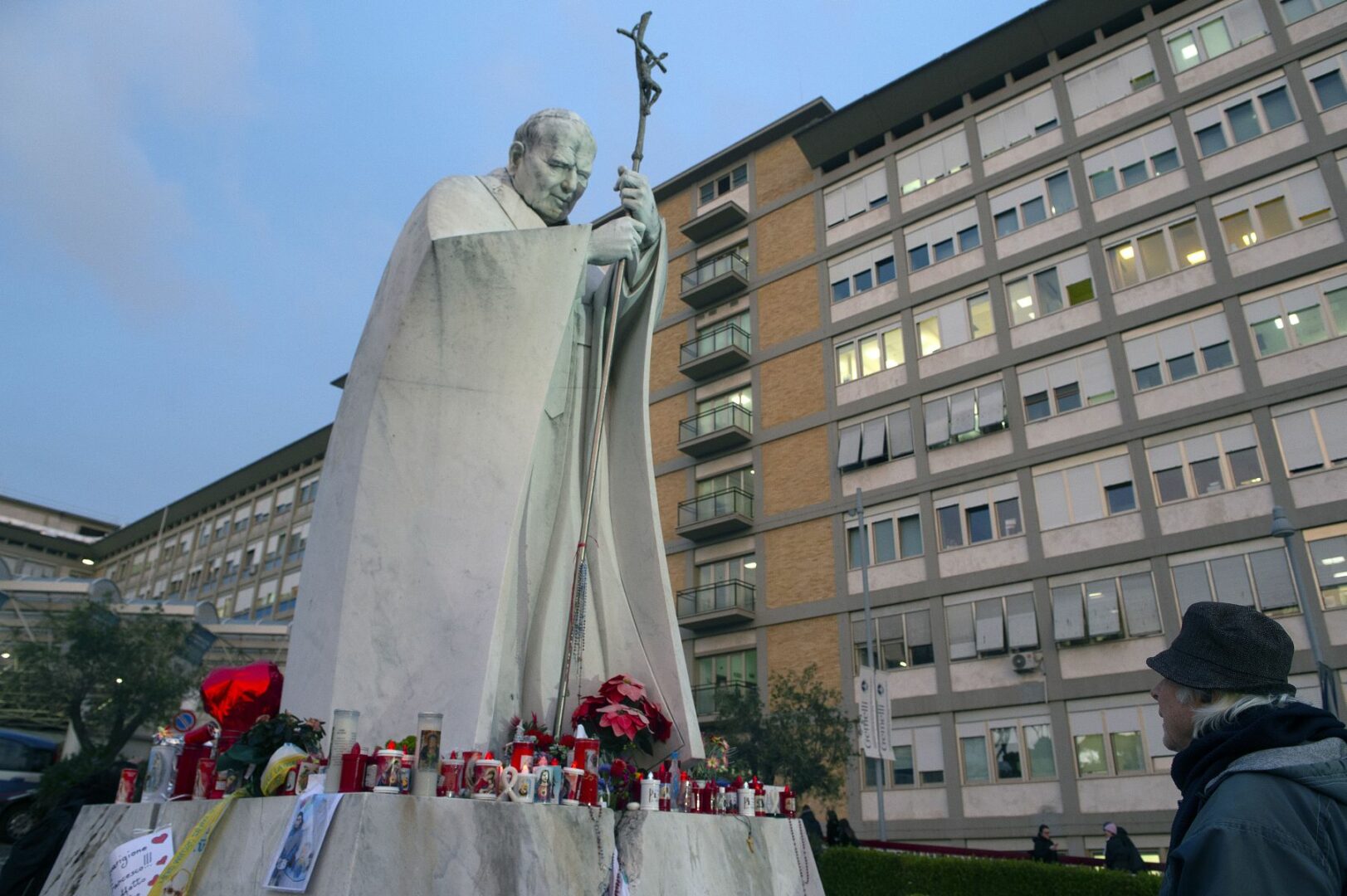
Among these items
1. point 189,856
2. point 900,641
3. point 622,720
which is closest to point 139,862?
point 189,856

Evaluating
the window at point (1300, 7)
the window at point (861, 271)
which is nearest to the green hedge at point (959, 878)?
the window at point (861, 271)

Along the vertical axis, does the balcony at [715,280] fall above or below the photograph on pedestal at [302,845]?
above

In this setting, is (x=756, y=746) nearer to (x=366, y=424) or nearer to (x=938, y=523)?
(x=938, y=523)

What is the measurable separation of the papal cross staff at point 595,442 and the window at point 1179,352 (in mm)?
24650

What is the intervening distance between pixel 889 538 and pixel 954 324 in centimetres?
770

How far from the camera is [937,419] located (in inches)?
1272

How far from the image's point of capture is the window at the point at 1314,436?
80.2ft

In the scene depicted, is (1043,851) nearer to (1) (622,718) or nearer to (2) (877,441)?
(1) (622,718)

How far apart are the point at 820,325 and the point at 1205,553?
52.4 ft

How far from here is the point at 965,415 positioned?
3164 centimetres

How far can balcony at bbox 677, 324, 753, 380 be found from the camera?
38562mm

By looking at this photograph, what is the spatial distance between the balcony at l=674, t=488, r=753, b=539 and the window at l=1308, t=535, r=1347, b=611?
17.8 m

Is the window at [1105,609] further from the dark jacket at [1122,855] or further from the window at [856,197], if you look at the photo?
the window at [856,197]

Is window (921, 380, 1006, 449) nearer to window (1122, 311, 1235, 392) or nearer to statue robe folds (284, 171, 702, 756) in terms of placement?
window (1122, 311, 1235, 392)
